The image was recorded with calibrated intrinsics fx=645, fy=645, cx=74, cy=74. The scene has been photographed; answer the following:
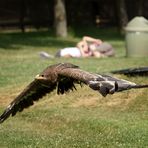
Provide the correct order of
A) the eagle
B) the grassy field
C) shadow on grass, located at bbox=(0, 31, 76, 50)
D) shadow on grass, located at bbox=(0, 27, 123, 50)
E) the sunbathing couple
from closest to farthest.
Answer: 1. the eagle
2. the grassy field
3. the sunbathing couple
4. shadow on grass, located at bbox=(0, 31, 76, 50)
5. shadow on grass, located at bbox=(0, 27, 123, 50)

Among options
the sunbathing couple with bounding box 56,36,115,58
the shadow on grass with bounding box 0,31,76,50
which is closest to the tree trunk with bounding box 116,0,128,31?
the shadow on grass with bounding box 0,31,76,50

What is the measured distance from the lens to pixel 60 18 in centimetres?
2905

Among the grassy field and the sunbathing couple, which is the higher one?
the grassy field

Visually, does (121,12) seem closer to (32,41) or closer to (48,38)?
(48,38)

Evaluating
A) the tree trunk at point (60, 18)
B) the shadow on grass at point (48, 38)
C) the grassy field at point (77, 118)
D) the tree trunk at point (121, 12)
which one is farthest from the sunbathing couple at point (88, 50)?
the tree trunk at point (121, 12)

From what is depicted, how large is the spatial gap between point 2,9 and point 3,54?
15.6 metres

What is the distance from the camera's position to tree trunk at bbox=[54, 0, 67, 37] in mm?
28875

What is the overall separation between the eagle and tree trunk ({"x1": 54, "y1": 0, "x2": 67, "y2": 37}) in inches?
826

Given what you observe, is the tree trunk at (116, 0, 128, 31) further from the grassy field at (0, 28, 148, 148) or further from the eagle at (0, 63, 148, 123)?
the eagle at (0, 63, 148, 123)

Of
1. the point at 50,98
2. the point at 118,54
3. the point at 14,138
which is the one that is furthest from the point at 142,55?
the point at 14,138

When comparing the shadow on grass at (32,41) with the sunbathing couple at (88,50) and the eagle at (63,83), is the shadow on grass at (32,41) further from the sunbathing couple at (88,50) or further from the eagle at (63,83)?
the eagle at (63,83)

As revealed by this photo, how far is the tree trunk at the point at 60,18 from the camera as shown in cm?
2888

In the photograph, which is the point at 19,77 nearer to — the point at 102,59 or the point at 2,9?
the point at 102,59

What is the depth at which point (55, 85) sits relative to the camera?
7.80 metres
